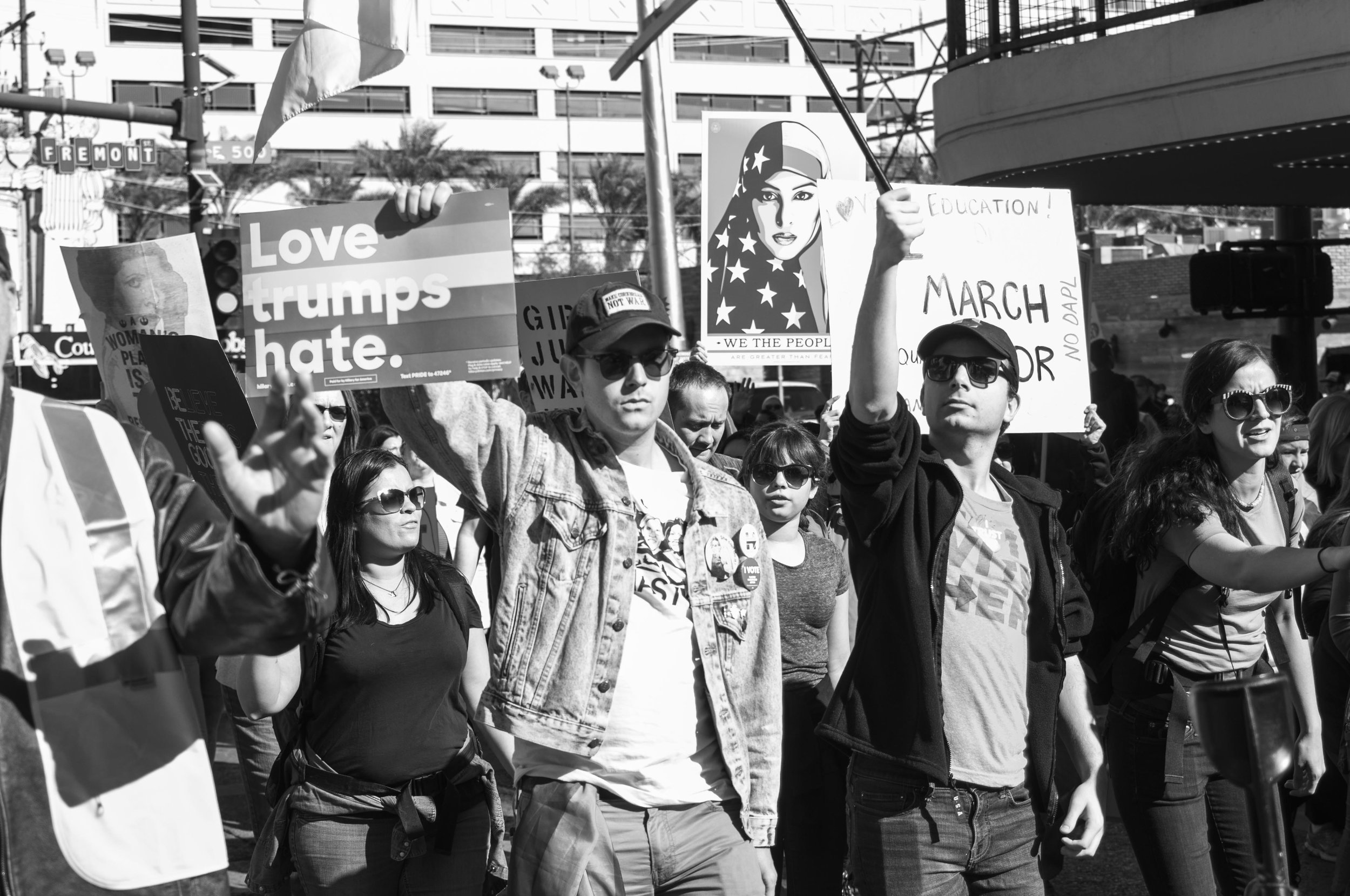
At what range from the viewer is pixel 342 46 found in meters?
4.39

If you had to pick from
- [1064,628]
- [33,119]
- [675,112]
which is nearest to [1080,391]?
[1064,628]

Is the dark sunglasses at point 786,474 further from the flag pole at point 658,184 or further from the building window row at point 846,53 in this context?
the building window row at point 846,53

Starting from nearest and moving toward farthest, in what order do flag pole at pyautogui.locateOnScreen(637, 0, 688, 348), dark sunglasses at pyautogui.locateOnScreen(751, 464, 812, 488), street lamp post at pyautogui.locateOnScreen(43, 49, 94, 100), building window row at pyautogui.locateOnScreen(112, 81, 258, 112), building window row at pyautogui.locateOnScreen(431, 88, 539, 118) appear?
dark sunglasses at pyautogui.locateOnScreen(751, 464, 812, 488) → flag pole at pyautogui.locateOnScreen(637, 0, 688, 348) → street lamp post at pyautogui.locateOnScreen(43, 49, 94, 100) → building window row at pyautogui.locateOnScreen(112, 81, 258, 112) → building window row at pyautogui.locateOnScreen(431, 88, 539, 118)

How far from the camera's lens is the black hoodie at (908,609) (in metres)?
3.40

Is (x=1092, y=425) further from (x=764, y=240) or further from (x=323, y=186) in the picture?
(x=323, y=186)

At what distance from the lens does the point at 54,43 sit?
67625 millimetres

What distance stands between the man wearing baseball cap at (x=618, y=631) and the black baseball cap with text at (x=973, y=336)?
2.01ft

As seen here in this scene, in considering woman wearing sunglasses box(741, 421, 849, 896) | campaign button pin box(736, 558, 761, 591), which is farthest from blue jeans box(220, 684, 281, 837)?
campaign button pin box(736, 558, 761, 591)

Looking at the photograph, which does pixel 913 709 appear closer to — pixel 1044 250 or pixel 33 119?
pixel 1044 250

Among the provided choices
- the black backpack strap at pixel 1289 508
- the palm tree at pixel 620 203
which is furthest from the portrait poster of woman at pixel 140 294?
the palm tree at pixel 620 203

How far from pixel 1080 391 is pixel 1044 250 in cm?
58

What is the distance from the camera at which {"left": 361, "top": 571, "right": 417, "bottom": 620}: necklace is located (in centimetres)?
427

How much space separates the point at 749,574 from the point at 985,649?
0.58 meters

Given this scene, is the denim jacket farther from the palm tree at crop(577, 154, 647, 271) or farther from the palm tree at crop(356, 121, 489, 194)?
the palm tree at crop(577, 154, 647, 271)
